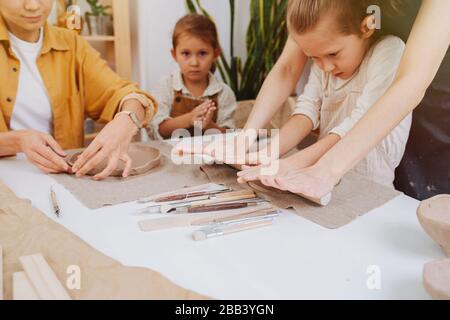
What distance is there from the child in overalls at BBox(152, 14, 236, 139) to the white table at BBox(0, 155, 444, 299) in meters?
1.14

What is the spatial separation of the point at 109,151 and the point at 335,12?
60 cm

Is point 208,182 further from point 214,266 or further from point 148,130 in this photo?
point 148,130

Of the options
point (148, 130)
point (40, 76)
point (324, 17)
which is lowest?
point (148, 130)

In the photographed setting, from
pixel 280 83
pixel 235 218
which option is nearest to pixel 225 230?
pixel 235 218

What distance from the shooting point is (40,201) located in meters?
0.80

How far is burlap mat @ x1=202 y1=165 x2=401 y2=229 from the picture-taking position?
745mm

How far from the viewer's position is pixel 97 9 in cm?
203

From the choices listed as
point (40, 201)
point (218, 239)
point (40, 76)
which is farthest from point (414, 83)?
point (40, 76)

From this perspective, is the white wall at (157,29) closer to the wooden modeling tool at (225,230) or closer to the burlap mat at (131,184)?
the burlap mat at (131,184)

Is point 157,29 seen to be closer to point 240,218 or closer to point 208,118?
point 208,118

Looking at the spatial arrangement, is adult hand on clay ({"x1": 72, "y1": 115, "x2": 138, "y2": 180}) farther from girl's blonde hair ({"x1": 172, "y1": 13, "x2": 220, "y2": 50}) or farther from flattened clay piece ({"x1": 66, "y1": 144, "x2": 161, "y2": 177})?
girl's blonde hair ({"x1": 172, "y1": 13, "x2": 220, "y2": 50})

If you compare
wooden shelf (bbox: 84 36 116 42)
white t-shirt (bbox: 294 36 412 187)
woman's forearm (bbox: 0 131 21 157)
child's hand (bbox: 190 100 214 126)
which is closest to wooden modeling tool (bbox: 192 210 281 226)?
white t-shirt (bbox: 294 36 412 187)

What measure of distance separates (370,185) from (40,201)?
646 millimetres

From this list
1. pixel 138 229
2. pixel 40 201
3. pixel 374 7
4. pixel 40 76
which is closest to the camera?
pixel 138 229
